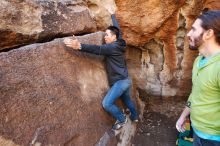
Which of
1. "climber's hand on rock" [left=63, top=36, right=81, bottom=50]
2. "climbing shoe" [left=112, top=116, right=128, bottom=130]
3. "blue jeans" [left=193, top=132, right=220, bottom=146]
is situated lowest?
"climbing shoe" [left=112, top=116, right=128, bottom=130]

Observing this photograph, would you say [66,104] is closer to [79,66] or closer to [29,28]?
[79,66]

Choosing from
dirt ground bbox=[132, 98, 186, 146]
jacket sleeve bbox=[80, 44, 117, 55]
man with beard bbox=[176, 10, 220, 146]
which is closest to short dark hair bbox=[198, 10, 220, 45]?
man with beard bbox=[176, 10, 220, 146]

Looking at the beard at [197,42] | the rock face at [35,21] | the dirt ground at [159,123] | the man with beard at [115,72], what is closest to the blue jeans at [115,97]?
the man with beard at [115,72]

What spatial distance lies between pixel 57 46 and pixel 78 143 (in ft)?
3.06

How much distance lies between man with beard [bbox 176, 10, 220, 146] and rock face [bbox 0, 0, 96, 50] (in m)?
1.54

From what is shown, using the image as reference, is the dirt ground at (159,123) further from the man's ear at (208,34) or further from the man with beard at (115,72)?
the man's ear at (208,34)

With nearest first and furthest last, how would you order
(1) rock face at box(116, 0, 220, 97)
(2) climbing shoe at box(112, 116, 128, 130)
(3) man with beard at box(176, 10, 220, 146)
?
1. (3) man with beard at box(176, 10, 220, 146)
2. (2) climbing shoe at box(112, 116, 128, 130)
3. (1) rock face at box(116, 0, 220, 97)

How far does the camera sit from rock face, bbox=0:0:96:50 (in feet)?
8.39

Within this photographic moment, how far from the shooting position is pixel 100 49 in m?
2.96

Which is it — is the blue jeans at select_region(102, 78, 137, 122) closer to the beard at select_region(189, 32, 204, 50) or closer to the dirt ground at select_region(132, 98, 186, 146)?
the dirt ground at select_region(132, 98, 186, 146)

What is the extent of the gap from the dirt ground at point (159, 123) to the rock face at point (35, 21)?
5.80ft

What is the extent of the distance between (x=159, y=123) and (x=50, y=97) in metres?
2.42

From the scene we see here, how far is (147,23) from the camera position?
3936 mm

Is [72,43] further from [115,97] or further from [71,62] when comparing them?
[115,97]
